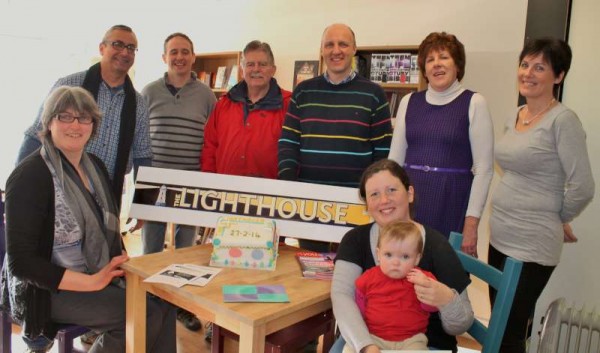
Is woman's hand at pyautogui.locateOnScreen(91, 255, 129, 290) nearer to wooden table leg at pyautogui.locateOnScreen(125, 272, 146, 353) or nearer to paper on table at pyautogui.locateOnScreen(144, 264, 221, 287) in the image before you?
wooden table leg at pyautogui.locateOnScreen(125, 272, 146, 353)

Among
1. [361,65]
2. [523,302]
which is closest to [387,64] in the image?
[361,65]

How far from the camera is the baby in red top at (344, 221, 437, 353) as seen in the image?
4.58 feet

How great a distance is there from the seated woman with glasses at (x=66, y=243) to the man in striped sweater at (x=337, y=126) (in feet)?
2.89

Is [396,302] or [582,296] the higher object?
[396,302]

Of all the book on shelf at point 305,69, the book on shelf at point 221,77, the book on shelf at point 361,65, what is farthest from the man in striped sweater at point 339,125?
the book on shelf at point 221,77

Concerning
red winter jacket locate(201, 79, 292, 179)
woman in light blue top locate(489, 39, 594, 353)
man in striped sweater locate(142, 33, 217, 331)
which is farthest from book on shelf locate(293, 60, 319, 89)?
woman in light blue top locate(489, 39, 594, 353)

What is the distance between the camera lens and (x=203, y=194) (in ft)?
7.25

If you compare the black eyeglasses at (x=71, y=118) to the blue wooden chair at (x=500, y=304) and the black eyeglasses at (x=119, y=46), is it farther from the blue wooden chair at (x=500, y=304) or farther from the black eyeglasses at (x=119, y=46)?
the blue wooden chair at (x=500, y=304)

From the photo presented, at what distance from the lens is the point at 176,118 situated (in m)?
2.95

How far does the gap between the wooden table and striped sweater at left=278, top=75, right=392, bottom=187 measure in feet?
1.80

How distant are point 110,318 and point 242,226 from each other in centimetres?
62

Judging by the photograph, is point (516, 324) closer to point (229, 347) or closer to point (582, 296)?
point (582, 296)

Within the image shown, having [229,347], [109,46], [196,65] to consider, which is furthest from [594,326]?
[196,65]

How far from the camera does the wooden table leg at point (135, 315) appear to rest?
1705 mm
